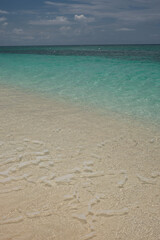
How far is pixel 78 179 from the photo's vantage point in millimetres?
2844

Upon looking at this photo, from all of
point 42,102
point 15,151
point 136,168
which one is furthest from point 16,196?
point 42,102

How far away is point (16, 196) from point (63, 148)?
1.34 meters

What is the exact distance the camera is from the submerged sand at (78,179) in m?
2.09

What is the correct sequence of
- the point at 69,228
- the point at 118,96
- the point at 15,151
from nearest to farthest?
the point at 69,228 → the point at 15,151 → the point at 118,96

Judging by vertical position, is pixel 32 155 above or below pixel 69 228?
above

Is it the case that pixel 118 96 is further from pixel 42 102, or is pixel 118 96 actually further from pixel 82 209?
pixel 82 209

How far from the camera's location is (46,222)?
212 centimetres

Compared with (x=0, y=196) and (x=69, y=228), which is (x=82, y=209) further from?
(x=0, y=196)

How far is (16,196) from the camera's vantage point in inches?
97.3

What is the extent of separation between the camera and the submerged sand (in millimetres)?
2092

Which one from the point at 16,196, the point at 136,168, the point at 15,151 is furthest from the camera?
the point at 15,151

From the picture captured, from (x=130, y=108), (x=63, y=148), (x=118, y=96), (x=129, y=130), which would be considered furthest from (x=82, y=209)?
(x=118, y=96)

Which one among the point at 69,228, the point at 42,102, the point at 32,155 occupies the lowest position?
the point at 69,228

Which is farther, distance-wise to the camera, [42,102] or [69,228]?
[42,102]
